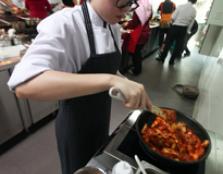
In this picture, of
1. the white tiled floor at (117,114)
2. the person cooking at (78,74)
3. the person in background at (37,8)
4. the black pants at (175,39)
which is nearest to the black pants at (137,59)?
the white tiled floor at (117,114)

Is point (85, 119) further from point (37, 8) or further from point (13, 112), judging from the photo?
point (37, 8)

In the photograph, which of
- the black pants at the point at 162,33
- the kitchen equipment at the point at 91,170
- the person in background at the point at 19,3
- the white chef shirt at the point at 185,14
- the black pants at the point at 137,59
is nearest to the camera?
the kitchen equipment at the point at 91,170

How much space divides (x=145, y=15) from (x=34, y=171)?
2.47 m

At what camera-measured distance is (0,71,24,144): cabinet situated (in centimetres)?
143

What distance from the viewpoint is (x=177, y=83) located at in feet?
10.3

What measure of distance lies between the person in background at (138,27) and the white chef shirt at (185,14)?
98 cm

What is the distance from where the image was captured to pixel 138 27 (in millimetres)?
2771

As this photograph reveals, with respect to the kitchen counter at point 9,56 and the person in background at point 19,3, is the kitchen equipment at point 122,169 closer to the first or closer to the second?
the kitchen counter at point 9,56

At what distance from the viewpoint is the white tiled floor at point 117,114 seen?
1.48m

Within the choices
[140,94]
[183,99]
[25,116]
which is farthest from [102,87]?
[183,99]

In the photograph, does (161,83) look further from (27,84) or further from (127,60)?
(27,84)

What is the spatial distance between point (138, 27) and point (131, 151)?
242 centimetres

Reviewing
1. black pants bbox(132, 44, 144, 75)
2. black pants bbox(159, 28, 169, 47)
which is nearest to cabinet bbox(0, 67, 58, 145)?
black pants bbox(132, 44, 144, 75)

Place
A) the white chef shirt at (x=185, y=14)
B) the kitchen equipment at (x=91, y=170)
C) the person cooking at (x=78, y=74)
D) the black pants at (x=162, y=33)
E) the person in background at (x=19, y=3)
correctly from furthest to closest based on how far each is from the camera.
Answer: the black pants at (x=162, y=33), the white chef shirt at (x=185, y=14), the person in background at (x=19, y=3), the kitchen equipment at (x=91, y=170), the person cooking at (x=78, y=74)
